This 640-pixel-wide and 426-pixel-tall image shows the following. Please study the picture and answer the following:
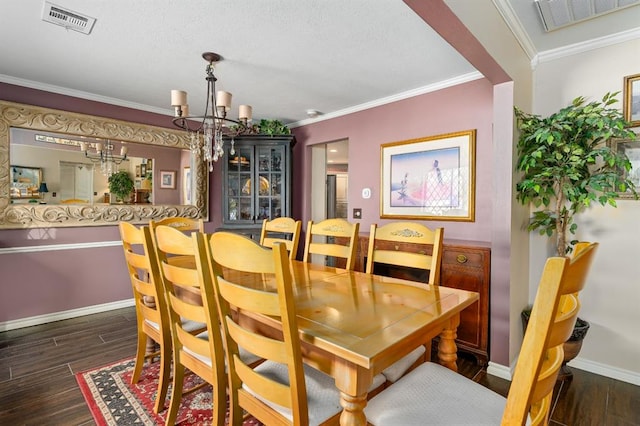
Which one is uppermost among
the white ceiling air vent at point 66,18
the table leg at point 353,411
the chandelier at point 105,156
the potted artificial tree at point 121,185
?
the white ceiling air vent at point 66,18

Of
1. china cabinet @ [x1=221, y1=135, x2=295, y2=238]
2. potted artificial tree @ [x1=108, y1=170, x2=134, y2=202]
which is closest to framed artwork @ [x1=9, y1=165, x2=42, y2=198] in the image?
potted artificial tree @ [x1=108, y1=170, x2=134, y2=202]

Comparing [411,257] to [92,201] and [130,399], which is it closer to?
[130,399]

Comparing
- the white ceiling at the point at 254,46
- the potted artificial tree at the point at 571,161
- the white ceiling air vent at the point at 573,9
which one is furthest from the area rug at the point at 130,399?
the white ceiling air vent at the point at 573,9

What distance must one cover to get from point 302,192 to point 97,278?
2.65 m

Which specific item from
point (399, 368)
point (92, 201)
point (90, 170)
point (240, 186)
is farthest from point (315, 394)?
point (90, 170)

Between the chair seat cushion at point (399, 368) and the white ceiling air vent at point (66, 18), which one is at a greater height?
the white ceiling air vent at point (66, 18)

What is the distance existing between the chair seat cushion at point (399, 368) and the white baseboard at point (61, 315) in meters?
3.42

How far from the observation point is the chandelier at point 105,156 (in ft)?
11.2

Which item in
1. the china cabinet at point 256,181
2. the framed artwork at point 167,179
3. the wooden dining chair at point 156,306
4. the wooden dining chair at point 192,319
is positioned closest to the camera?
the wooden dining chair at point 192,319

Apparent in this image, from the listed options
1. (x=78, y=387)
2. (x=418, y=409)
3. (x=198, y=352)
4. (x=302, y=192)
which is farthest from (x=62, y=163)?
(x=418, y=409)

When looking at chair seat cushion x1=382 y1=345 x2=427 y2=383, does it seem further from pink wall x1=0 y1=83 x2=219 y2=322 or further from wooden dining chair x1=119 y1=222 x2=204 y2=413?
pink wall x1=0 y1=83 x2=219 y2=322

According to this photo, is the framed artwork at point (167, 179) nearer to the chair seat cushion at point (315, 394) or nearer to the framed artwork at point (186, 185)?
the framed artwork at point (186, 185)

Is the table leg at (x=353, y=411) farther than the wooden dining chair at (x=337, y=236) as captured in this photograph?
No

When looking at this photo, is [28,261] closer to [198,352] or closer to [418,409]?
[198,352]
